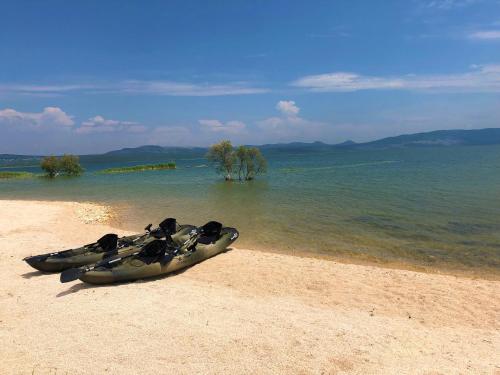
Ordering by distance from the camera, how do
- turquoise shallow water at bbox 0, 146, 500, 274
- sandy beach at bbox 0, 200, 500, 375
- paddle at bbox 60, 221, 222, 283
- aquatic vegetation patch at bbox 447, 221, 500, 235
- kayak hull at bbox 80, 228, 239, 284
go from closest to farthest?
sandy beach at bbox 0, 200, 500, 375 → paddle at bbox 60, 221, 222, 283 → kayak hull at bbox 80, 228, 239, 284 → turquoise shallow water at bbox 0, 146, 500, 274 → aquatic vegetation patch at bbox 447, 221, 500, 235

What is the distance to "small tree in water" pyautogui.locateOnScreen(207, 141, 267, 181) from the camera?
60281 millimetres

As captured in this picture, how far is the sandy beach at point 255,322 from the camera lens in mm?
7902

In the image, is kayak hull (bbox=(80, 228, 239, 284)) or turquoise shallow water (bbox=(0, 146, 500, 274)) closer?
kayak hull (bbox=(80, 228, 239, 284))

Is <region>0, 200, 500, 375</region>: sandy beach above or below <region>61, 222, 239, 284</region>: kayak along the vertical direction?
below

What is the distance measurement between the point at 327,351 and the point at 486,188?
3985 cm

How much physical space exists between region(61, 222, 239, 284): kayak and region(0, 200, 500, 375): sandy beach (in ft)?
1.29

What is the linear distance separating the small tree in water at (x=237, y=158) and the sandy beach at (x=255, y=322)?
45027 mm

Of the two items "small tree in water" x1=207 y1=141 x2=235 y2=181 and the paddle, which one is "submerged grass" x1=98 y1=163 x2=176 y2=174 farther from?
Result: the paddle

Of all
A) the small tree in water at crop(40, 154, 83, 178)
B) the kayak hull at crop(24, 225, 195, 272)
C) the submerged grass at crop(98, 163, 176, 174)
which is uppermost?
the small tree in water at crop(40, 154, 83, 178)

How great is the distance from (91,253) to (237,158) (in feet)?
154

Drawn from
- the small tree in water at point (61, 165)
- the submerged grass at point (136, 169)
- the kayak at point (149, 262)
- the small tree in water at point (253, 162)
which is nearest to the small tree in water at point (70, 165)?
the small tree in water at point (61, 165)

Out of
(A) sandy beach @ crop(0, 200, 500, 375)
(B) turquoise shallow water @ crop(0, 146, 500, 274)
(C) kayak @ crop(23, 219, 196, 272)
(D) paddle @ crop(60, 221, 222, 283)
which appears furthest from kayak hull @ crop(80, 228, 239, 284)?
(B) turquoise shallow water @ crop(0, 146, 500, 274)

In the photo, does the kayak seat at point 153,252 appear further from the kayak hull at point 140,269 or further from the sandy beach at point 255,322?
the sandy beach at point 255,322

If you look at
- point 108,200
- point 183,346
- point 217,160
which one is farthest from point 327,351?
point 217,160
